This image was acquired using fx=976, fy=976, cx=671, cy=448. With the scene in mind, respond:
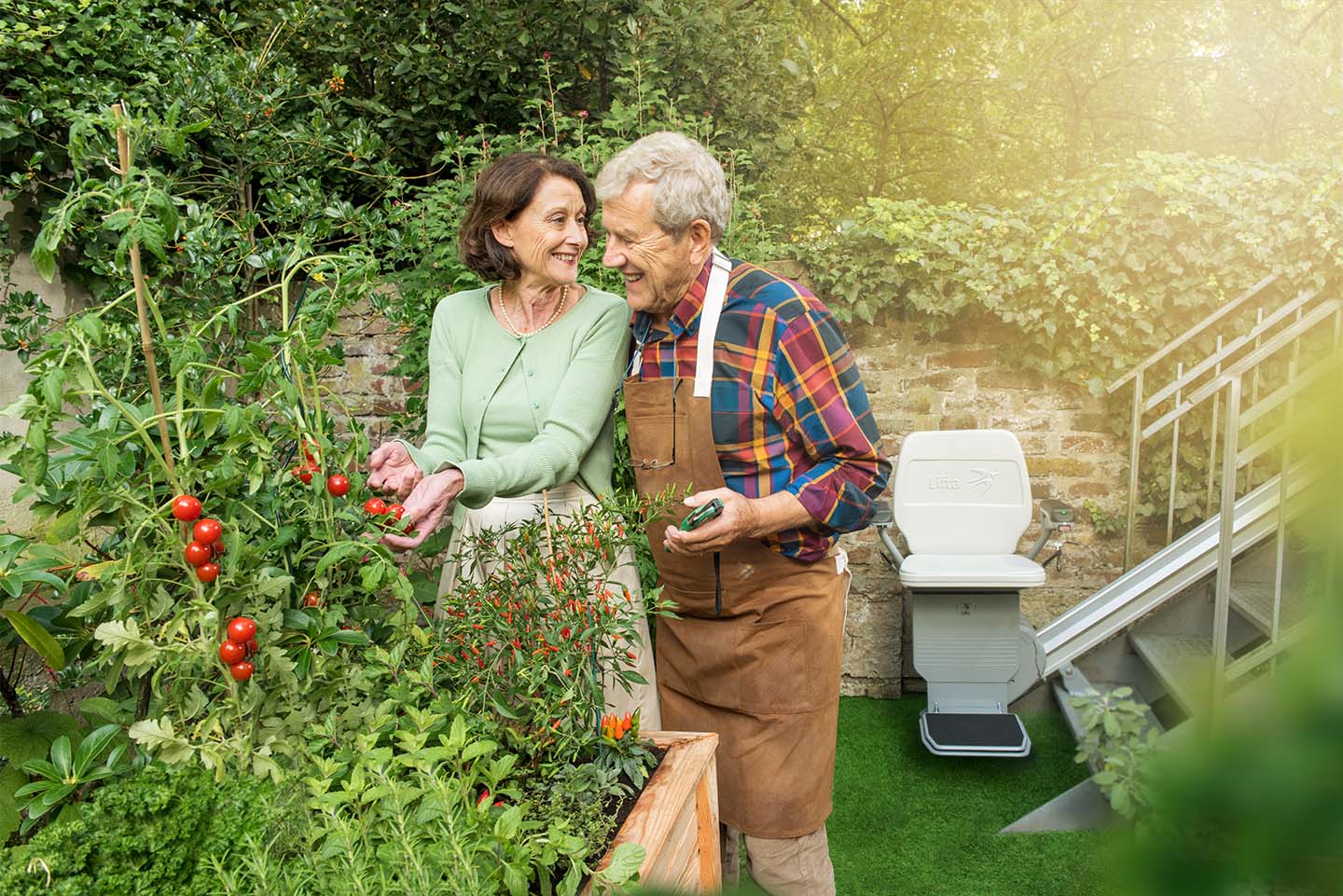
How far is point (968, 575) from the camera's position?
4.03 metres

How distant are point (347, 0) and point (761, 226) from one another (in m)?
2.50

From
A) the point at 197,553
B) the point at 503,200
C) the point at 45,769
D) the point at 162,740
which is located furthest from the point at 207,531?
the point at 503,200

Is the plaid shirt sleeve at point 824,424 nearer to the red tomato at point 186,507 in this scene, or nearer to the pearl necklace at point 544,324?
the pearl necklace at point 544,324

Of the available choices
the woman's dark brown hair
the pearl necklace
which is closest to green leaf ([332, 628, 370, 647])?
the pearl necklace

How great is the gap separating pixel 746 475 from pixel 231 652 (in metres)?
1.11

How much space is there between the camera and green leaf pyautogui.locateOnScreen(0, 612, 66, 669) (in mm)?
1323

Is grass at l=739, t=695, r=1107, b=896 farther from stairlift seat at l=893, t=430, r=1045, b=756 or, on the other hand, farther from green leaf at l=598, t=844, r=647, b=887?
green leaf at l=598, t=844, r=647, b=887

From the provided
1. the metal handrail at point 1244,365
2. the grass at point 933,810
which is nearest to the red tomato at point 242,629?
the grass at point 933,810

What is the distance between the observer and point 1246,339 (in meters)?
4.48

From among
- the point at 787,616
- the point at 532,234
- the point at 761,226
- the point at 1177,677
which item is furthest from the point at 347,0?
the point at 1177,677

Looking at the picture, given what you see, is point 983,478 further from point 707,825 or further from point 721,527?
point 707,825

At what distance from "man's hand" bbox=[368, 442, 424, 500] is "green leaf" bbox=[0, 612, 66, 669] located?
0.54 meters

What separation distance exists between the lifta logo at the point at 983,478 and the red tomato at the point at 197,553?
365cm

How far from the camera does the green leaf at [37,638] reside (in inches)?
52.1
